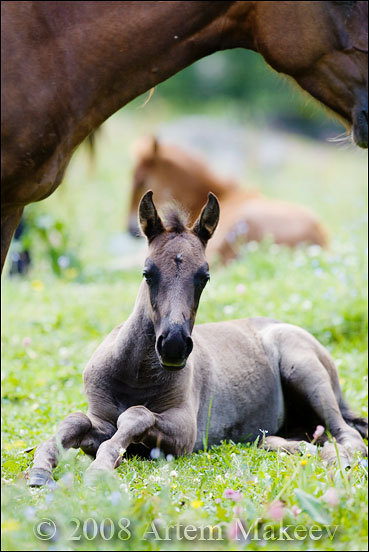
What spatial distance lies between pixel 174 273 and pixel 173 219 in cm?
47

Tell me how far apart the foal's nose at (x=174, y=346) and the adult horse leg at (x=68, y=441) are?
601mm

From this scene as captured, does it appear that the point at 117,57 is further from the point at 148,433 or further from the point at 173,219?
the point at 148,433

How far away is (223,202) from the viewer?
11734 millimetres

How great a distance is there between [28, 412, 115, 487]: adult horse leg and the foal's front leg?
207 millimetres

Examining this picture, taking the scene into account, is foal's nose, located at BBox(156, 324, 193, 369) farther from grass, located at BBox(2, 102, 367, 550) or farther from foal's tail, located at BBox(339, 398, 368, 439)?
foal's tail, located at BBox(339, 398, 368, 439)

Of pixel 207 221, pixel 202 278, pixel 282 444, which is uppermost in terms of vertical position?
pixel 207 221

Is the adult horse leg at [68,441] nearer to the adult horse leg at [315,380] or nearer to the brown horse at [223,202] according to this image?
the adult horse leg at [315,380]

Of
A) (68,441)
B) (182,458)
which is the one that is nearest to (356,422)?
(182,458)

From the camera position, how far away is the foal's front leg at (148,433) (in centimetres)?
395

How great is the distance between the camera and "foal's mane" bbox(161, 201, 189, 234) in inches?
184

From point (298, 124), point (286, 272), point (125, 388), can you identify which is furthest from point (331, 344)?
point (298, 124)

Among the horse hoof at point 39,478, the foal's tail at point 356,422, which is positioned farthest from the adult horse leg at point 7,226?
the foal's tail at point 356,422

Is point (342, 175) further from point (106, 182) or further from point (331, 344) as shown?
point (331, 344)

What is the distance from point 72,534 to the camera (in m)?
2.79
